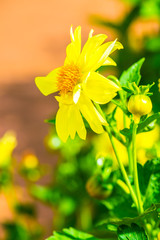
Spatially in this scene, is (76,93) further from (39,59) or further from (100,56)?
(39,59)

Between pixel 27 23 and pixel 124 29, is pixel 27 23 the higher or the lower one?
the higher one

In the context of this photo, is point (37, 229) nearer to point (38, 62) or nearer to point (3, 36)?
point (38, 62)

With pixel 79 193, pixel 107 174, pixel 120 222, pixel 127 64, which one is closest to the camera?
pixel 120 222

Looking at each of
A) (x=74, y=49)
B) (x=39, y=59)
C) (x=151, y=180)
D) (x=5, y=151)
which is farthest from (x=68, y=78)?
(x=39, y=59)

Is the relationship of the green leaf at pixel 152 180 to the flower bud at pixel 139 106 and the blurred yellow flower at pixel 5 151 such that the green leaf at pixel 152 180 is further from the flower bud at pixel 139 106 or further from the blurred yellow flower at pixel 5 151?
the blurred yellow flower at pixel 5 151

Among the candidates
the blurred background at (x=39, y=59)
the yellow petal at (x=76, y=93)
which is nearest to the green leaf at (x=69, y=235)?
the yellow petal at (x=76, y=93)

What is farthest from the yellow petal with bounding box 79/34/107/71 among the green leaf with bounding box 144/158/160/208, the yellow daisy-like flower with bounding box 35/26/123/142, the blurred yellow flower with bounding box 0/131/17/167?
the blurred yellow flower with bounding box 0/131/17/167

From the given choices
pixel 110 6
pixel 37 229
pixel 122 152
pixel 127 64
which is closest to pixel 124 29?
pixel 127 64
